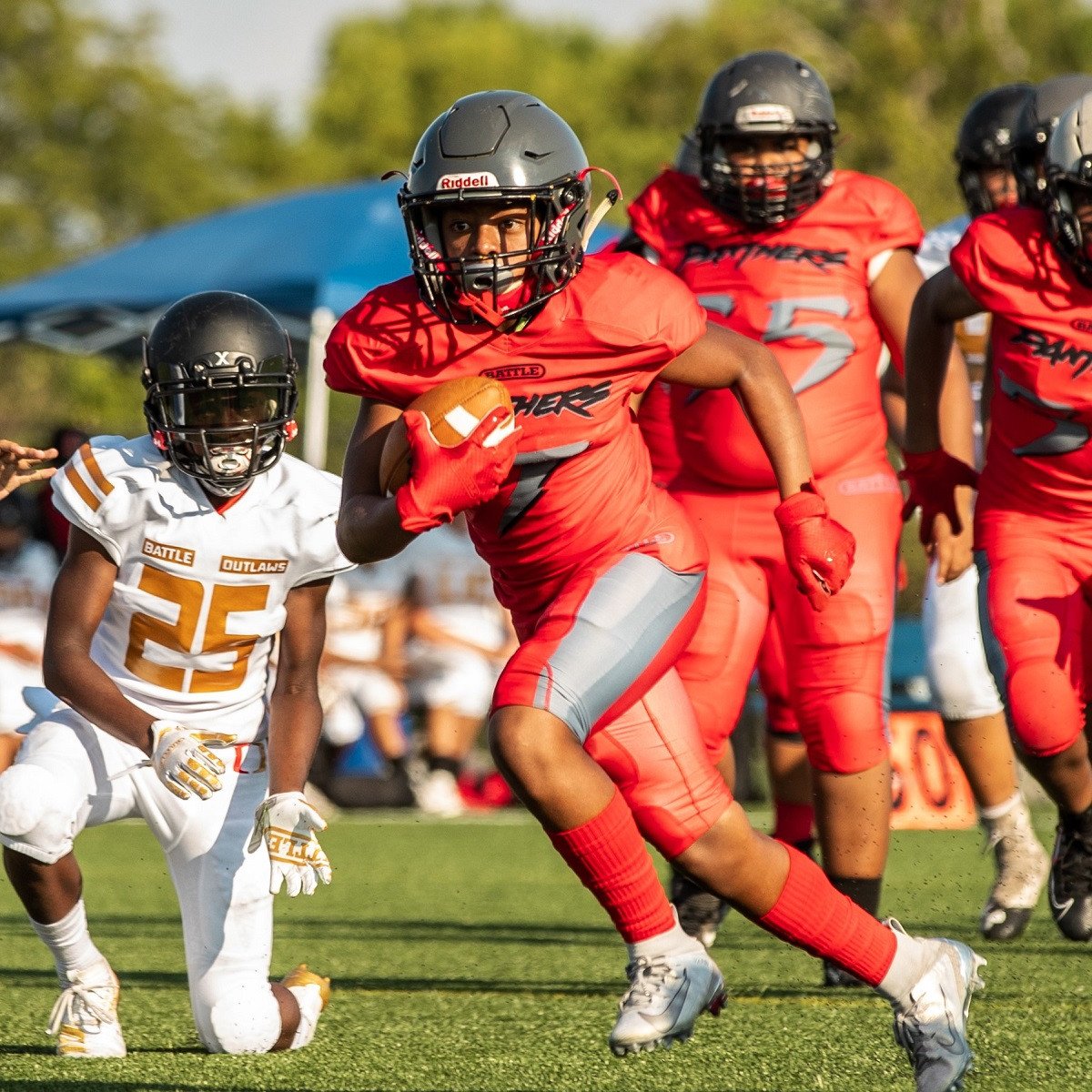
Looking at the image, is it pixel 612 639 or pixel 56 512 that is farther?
pixel 56 512

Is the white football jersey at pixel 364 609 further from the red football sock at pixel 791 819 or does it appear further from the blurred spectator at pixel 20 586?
the red football sock at pixel 791 819

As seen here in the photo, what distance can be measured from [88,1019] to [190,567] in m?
0.93

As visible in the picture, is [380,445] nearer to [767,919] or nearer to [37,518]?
[767,919]

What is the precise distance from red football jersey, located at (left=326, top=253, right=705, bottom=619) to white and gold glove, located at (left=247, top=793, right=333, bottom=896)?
0.63 metres

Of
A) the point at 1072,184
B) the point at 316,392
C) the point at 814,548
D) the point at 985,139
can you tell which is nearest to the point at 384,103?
the point at 316,392

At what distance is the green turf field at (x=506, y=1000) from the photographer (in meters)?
3.65

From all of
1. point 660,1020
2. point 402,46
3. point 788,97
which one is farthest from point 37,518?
point 402,46

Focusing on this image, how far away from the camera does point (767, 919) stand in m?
3.34

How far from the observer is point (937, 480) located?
4621 mm

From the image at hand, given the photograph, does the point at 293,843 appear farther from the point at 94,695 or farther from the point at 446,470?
the point at 446,470

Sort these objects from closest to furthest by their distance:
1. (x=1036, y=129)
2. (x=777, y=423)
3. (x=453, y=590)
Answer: (x=777, y=423)
(x=1036, y=129)
(x=453, y=590)

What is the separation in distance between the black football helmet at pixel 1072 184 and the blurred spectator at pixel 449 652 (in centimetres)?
632

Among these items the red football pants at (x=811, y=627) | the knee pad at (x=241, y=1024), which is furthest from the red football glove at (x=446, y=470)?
the red football pants at (x=811, y=627)

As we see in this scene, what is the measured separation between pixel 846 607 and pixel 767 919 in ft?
4.69
